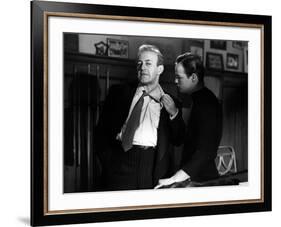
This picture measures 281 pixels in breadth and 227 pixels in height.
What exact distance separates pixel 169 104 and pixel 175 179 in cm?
30

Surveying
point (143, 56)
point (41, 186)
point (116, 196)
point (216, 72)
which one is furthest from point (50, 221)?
point (216, 72)

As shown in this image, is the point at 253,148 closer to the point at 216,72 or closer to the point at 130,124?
the point at 216,72

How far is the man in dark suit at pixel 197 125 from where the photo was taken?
2.28 meters

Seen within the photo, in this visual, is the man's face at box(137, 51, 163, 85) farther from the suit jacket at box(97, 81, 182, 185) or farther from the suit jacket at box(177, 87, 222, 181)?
the suit jacket at box(177, 87, 222, 181)

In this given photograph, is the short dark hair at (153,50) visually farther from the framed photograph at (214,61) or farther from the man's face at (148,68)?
the framed photograph at (214,61)

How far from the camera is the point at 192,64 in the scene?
90.5 inches

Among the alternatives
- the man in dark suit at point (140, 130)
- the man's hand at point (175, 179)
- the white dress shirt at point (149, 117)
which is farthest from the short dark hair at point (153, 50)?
the man's hand at point (175, 179)

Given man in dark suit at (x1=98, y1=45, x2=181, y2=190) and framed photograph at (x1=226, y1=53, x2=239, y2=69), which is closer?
man in dark suit at (x1=98, y1=45, x2=181, y2=190)

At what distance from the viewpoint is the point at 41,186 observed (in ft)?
6.80

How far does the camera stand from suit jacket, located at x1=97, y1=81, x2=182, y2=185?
2.17 meters

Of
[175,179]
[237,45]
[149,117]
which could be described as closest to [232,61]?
[237,45]

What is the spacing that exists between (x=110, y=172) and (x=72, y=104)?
304 mm

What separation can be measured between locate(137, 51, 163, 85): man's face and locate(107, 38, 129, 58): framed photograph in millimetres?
66

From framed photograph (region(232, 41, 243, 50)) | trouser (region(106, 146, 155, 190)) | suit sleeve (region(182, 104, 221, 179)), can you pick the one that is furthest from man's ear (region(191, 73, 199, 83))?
trouser (region(106, 146, 155, 190))
